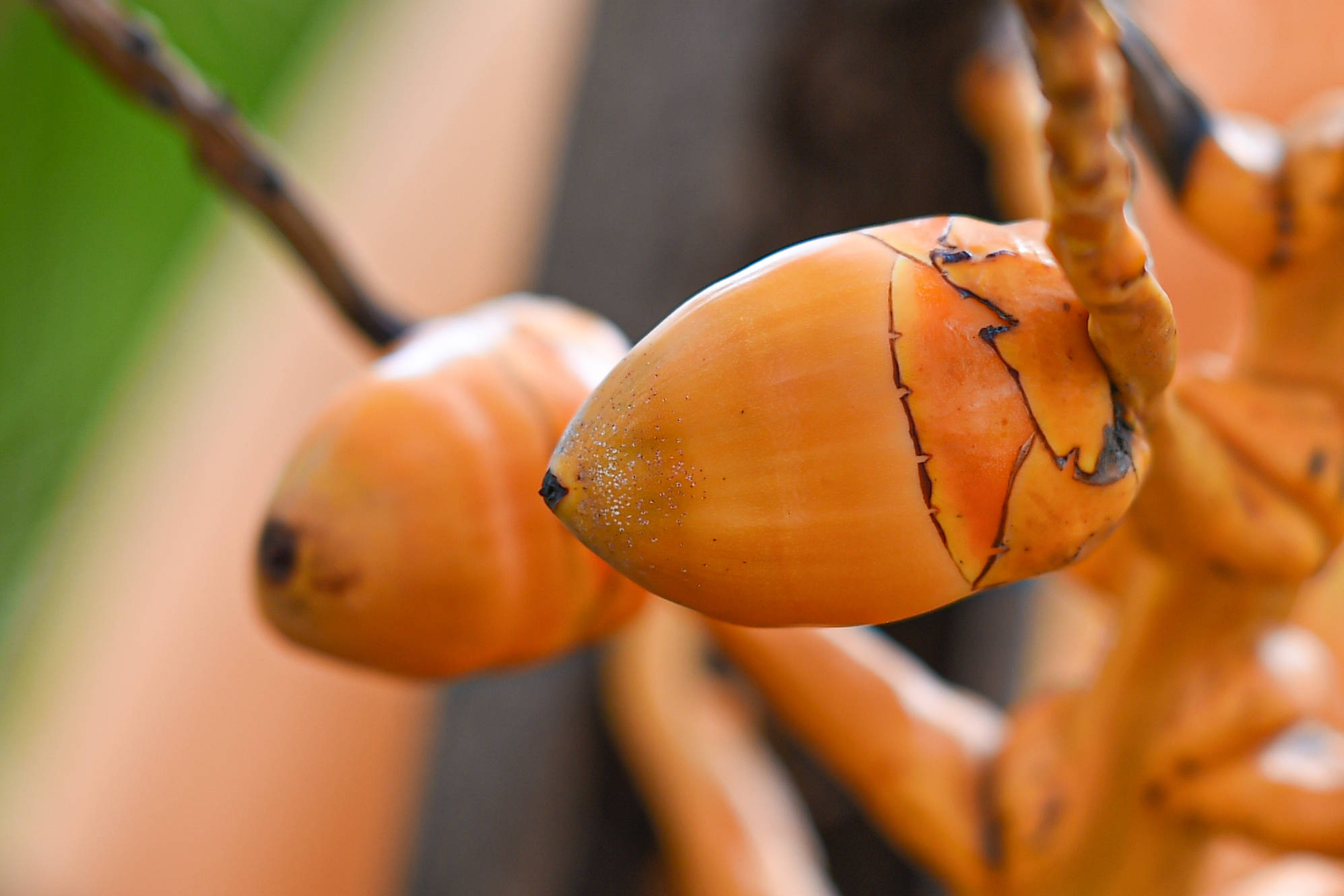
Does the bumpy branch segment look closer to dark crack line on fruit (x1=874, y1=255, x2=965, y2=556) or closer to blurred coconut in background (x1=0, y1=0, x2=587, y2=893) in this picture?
dark crack line on fruit (x1=874, y1=255, x2=965, y2=556)

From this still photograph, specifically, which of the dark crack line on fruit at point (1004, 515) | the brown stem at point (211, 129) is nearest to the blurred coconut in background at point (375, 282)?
the brown stem at point (211, 129)

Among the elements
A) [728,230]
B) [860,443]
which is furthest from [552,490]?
[728,230]

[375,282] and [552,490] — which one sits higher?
[552,490]

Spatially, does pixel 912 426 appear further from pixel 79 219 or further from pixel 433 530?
pixel 79 219

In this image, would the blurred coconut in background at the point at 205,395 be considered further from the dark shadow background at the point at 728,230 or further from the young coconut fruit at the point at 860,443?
the young coconut fruit at the point at 860,443

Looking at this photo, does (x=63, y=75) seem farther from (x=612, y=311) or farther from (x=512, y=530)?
(x=512, y=530)

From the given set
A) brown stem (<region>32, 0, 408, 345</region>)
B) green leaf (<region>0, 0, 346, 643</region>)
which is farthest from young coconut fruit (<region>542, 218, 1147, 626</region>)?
green leaf (<region>0, 0, 346, 643</region>)

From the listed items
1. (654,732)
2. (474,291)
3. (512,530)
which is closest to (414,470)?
(512,530)
